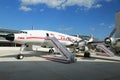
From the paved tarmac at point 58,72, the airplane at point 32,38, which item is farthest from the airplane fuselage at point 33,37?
the paved tarmac at point 58,72

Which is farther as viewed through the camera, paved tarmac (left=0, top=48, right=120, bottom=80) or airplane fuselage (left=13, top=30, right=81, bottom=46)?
airplane fuselage (left=13, top=30, right=81, bottom=46)

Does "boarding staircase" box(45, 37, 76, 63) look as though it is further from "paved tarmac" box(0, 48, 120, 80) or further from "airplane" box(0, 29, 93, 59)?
"paved tarmac" box(0, 48, 120, 80)

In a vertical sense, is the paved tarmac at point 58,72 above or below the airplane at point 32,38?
below

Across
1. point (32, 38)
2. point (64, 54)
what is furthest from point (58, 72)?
point (32, 38)

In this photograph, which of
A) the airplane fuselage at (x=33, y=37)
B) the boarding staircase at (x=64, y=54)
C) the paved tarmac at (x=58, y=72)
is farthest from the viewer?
the airplane fuselage at (x=33, y=37)

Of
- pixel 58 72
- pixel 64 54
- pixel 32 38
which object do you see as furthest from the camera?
pixel 32 38

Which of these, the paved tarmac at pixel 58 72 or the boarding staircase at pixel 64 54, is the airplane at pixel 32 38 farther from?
the paved tarmac at pixel 58 72

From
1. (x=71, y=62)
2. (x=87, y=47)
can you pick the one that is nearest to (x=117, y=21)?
(x=87, y=47)

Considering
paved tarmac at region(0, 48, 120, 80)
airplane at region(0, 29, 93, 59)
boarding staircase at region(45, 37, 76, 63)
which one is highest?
airplane at region(0, 29, 93, 59)

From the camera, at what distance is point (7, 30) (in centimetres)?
5300

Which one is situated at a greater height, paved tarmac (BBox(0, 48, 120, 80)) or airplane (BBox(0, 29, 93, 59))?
airplane (BBox(0, 29, 93, 59))

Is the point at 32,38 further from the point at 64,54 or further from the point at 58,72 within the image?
the point at 58,72

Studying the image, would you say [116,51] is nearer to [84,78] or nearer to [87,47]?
[87,47]

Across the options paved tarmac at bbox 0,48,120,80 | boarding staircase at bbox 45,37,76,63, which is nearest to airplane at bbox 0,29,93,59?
boarding staircase at bbox 45,37,76,63
